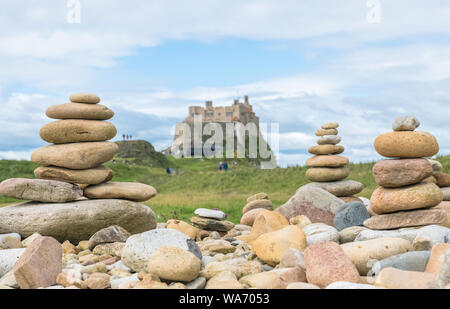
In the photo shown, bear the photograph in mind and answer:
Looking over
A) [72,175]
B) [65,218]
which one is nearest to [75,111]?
[72,175]

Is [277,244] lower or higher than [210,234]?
higher

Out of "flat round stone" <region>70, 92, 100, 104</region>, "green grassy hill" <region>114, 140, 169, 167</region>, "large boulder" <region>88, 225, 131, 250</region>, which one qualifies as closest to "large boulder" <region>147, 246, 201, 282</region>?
"large boulder" <region>88, 225, 131, 250</region>

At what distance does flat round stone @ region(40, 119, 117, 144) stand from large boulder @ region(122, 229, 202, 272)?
15.9 ft

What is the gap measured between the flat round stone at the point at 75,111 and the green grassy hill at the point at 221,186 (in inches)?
249

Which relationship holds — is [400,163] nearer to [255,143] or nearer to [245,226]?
[245,226]

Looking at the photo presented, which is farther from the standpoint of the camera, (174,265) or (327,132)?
(327,132)

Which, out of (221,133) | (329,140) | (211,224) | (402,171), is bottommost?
(211,224)

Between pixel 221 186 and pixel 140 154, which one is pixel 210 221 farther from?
pixel 140 154

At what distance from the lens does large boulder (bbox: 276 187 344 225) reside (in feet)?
45.0

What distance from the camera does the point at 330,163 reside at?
16.7m

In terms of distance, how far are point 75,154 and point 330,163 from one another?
8747mm

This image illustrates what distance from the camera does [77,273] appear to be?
7.56m
